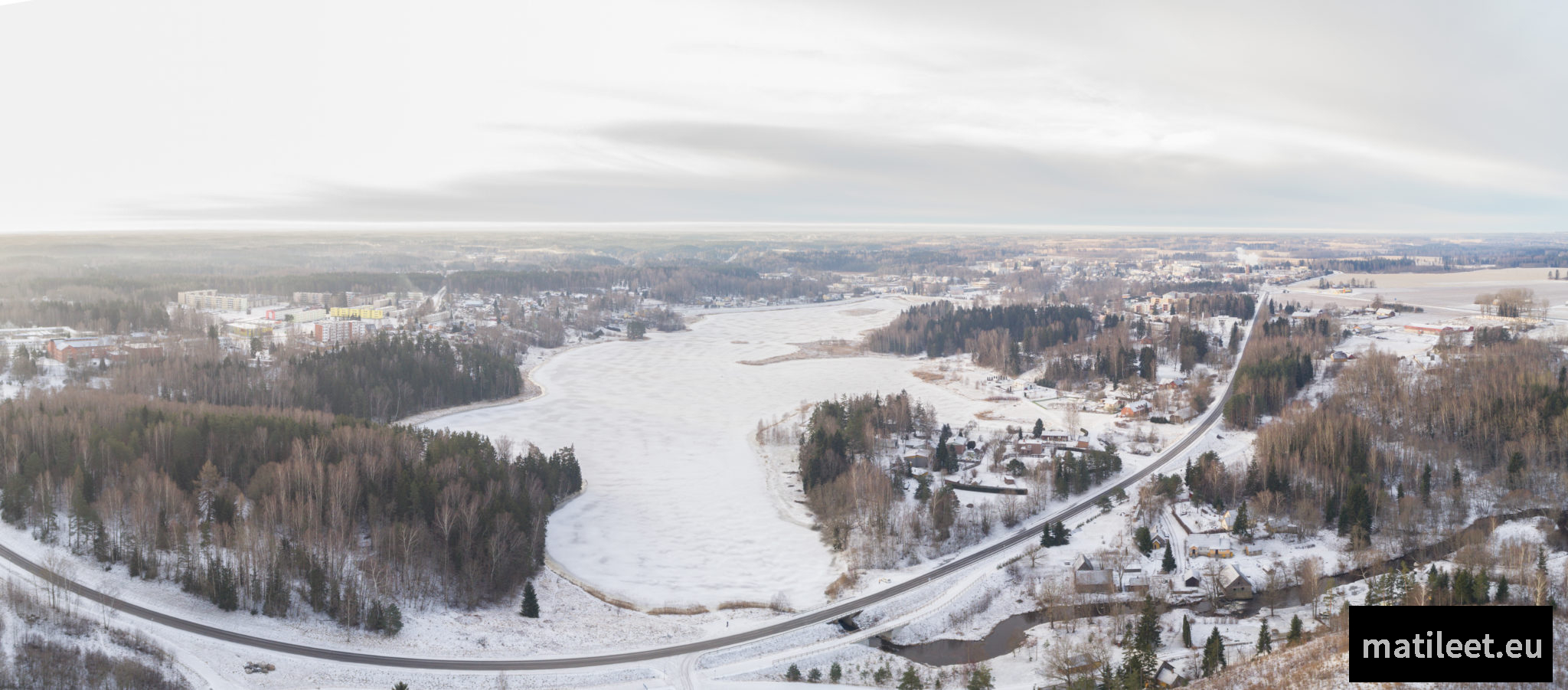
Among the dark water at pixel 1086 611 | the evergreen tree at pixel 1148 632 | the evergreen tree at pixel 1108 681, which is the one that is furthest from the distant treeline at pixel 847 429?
the evergreen tree at pixel 1108 681

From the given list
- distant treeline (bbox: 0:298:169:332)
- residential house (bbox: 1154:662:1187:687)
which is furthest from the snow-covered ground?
distant treeline (bbox: 0:298:169:332)

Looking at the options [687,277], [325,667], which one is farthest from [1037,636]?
[687,277]

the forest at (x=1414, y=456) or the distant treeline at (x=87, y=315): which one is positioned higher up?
Answer: the distant treeline at (x=87, y=315)

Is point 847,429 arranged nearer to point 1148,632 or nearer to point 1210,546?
point 1210,546

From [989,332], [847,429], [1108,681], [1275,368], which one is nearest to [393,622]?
[1108,681]

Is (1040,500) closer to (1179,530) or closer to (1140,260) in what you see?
(1179,530)

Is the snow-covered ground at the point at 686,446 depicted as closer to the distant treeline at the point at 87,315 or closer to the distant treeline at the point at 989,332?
the distant treeline at the point at 989,332

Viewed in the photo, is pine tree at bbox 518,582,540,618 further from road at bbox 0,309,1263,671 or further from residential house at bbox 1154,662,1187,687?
residential house at bbox 1154,662,1187,687
